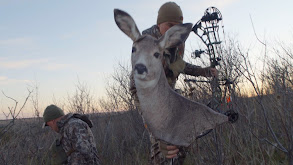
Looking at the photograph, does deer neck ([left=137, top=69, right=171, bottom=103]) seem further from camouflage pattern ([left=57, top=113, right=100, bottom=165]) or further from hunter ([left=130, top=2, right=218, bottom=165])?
camouflage pattern ([left=57, top=113, right=100, bottom=165])

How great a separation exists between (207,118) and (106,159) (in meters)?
4.12

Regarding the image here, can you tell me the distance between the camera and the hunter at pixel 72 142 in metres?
4.84

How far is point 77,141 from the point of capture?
4879 millimetres

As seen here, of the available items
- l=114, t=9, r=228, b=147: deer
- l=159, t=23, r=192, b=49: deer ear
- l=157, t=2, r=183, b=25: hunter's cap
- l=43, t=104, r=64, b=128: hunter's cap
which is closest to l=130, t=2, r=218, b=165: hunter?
l=157, t=2, r=183, b=25: hunter's cap

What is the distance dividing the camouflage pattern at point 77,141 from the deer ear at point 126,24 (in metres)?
2.83

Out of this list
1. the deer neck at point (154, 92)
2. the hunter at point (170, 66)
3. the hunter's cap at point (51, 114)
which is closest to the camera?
the deer neck at point (154, 92)

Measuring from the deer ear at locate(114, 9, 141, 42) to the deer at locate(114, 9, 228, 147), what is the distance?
0.14m

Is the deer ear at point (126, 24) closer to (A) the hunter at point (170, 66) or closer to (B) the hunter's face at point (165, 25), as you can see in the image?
(A) the hunter at point (170, 66)

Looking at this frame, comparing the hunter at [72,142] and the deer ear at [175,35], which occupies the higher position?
the deer ear at [175,35]

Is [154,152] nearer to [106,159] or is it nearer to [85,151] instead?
[85,151]

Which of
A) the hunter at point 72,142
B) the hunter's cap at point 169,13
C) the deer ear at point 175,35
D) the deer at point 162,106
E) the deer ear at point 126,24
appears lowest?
the hunter at point 72,142

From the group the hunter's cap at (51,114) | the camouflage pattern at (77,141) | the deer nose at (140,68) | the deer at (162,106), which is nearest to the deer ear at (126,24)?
the deer at (162,106)

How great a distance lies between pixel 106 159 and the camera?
19.5 ft

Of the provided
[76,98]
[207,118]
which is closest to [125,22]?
[207,118]
